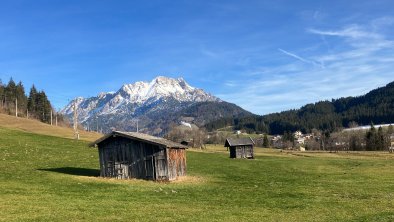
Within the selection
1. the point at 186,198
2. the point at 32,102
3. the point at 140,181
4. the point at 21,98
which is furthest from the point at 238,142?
the point at 21,98

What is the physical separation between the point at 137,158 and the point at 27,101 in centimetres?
14251

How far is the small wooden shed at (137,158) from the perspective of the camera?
1759 inches

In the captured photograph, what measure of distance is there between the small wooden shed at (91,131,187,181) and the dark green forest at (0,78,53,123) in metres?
132

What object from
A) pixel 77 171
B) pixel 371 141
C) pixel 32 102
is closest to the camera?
pixel 77 171

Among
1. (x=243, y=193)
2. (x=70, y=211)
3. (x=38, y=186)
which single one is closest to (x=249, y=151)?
(x=243, y=193)

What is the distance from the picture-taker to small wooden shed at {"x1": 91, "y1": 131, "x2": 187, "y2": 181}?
4469 centimetres

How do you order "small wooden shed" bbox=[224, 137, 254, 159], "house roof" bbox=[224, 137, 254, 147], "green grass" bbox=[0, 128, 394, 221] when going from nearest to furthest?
"green grass" bbox=[0, 128, 394, 221], "small wooden shed" bbox=[224, 137, 254, 159], "house roof" bbox=[224, 137, 254, 147]

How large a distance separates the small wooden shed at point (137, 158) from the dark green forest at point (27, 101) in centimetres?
13223

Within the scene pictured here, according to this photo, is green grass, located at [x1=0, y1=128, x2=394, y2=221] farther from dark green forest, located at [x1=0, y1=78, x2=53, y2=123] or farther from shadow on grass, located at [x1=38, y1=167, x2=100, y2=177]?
dark green forest, located at [x1=0, y1=78, x2=53, y2=123]

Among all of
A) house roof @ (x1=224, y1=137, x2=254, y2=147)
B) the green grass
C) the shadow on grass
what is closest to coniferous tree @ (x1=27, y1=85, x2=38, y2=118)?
house roof @ (x1=224, y1=137, x2=254, y2=147)

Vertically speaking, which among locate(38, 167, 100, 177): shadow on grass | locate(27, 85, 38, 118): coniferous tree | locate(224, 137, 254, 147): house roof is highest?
locate(27, 85, 38, 118): coniferous tree

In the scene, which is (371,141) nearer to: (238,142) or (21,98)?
(238,142)

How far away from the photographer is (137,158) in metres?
45.6

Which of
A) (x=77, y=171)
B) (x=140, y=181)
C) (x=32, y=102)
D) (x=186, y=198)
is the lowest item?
(x=186, y=198)
